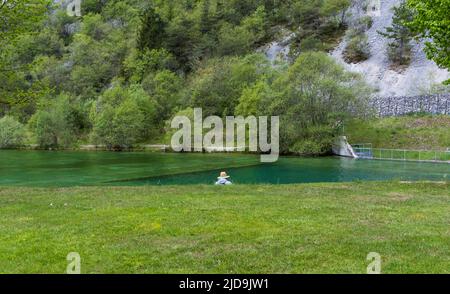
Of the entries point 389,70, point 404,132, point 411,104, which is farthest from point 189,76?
point 404,132

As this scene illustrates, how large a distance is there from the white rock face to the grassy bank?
37.2ft

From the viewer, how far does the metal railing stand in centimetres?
5190

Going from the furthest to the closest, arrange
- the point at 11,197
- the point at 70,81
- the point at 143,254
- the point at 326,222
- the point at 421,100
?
1. the point at 70,81
2. the point at 421,100
3. the point at 11,197
4. the point at 326,222
5. the point at 143,254

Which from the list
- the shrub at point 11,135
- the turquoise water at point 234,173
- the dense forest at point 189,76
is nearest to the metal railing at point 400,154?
the turquoise water at point 234,173

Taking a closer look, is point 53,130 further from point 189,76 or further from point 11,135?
point 189,76

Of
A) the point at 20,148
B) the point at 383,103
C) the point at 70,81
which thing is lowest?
the point at 20,148

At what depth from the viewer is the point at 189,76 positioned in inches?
4053

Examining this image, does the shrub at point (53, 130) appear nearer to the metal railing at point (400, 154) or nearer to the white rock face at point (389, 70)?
the metal railing at point (400, 154)

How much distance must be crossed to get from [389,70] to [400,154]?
3219 cm
